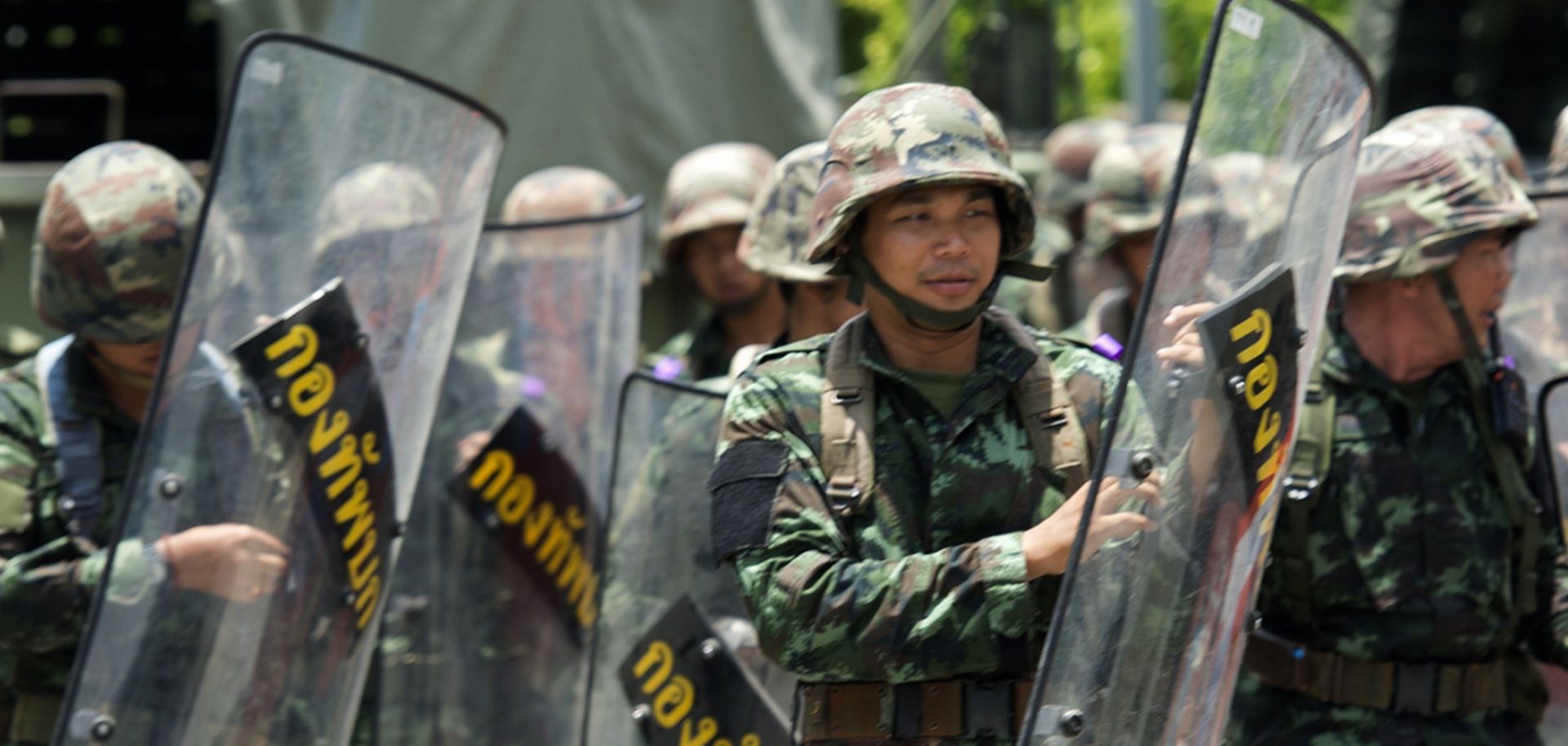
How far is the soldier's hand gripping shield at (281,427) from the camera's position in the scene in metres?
3.65

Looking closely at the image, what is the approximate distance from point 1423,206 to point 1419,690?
88cm

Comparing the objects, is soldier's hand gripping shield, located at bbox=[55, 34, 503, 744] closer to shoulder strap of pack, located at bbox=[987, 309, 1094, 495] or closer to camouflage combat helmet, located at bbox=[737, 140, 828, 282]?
camouflage combat helmet, located at bbox=[737, 140, 828, 282]

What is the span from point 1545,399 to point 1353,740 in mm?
760

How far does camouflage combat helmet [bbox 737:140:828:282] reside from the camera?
185 inches

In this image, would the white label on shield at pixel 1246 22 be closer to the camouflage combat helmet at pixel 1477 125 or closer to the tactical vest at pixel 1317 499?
the tactical vest at pixel 1317 499

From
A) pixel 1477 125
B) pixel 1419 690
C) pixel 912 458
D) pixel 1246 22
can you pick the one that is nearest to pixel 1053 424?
pixel 912 458

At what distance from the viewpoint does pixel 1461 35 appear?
10.6m

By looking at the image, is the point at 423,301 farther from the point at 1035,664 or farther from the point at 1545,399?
the point at 1545,399

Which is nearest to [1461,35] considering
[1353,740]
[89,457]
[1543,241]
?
[1543,241]

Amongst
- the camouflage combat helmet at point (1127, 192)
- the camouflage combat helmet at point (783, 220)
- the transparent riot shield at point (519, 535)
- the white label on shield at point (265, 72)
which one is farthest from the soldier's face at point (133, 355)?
the camouflage combat helmet at point (1127, 192)

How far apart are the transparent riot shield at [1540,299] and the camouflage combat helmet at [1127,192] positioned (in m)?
1.59

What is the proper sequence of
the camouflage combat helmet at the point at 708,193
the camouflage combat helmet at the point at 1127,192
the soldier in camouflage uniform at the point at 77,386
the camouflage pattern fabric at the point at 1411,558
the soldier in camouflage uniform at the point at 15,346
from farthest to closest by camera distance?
1. the camouflage combat helmet at the point at 1127,192
2. the camouflage combat helmet at the point at 708,193
3. the soldier in camouflage uniform at the point at 15,346
4. the soldier in camouflage uniform at the point at 77,386
5. the camouflage pattern fabric at the point at 1411,558

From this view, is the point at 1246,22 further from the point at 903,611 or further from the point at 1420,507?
the point at 1420,507

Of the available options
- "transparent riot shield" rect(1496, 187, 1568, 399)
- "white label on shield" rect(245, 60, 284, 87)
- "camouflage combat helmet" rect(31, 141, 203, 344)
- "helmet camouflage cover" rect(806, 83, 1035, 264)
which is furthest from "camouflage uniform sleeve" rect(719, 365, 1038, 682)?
"transparent riot shield" rect(1496, 187, 1568, 399)
